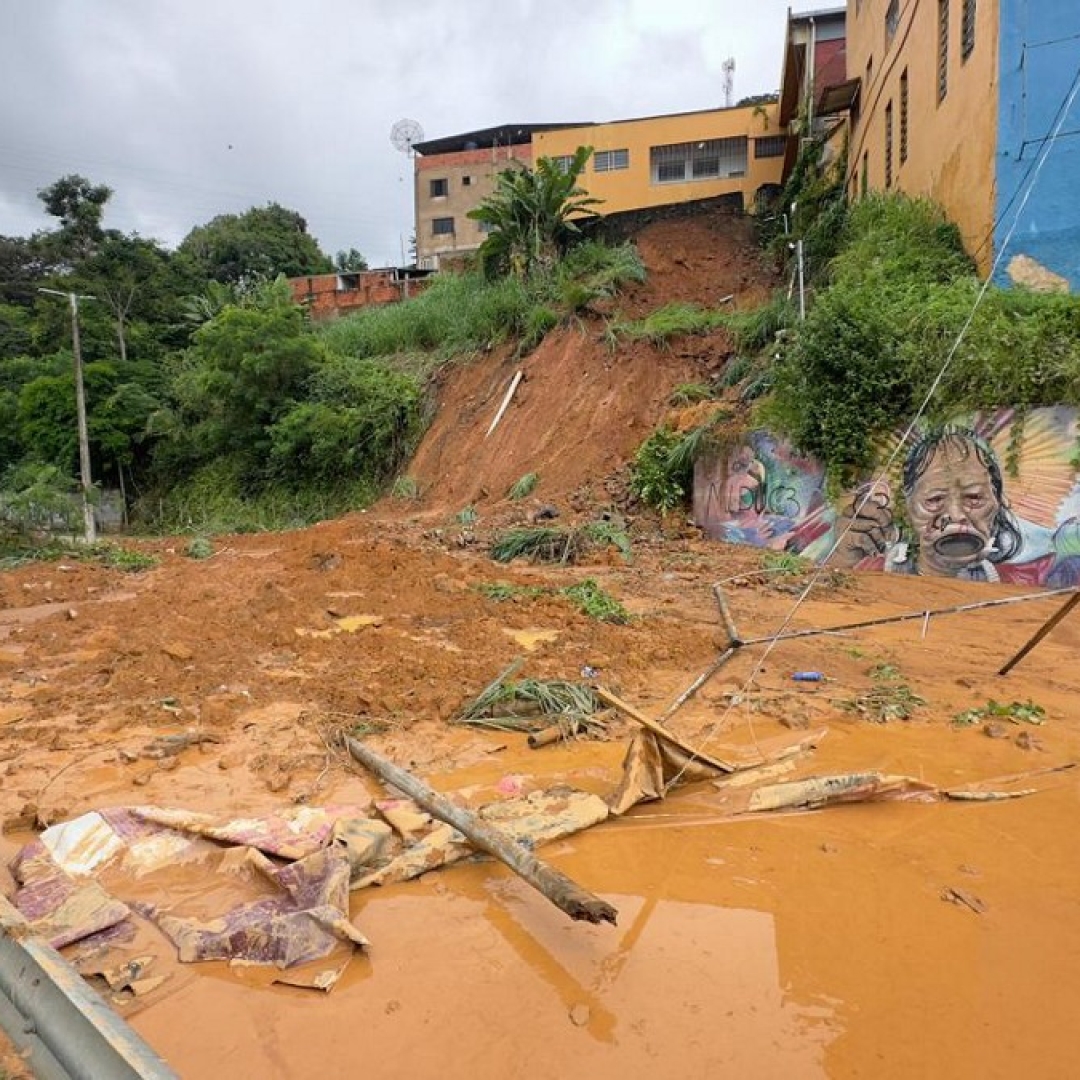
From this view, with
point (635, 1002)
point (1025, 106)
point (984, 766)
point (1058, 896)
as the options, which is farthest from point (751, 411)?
point (635, 1002)

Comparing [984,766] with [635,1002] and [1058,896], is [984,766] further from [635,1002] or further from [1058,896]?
[635,1002]

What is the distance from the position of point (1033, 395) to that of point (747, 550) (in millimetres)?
4221

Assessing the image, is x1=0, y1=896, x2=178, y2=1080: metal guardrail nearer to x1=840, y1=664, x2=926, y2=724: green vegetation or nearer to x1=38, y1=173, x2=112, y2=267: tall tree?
→ x1=840, y1=664, x2=926, y2=724: green vegetation

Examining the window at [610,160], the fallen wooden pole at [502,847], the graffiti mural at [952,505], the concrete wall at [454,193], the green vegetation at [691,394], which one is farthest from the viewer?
the concrete wall at [454,193]

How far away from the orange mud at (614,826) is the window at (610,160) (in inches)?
854

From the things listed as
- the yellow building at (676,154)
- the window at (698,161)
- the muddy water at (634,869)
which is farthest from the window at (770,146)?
the muddy water at (634,869)

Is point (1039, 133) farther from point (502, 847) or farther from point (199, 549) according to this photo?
point (199, 549)

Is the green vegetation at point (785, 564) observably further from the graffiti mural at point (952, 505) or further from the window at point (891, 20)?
the window at point (891, 20)

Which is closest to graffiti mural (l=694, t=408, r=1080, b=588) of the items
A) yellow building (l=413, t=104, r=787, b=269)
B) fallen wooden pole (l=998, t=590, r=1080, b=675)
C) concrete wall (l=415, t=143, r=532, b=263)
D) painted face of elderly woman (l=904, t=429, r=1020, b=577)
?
painted face of elderly woman (l=904, t=429, r=1020, b=577)

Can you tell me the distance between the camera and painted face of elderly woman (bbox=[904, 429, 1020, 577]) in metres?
9.86

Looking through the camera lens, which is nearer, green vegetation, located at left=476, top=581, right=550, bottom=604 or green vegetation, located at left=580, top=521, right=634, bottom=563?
green vegetation, located at left=476, top=581, right=550, bottom=604

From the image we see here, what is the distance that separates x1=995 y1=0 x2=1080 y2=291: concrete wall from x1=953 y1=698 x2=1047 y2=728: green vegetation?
8.27 meters

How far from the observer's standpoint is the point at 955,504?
33.2ft

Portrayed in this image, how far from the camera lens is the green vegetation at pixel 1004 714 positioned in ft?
16.4
